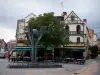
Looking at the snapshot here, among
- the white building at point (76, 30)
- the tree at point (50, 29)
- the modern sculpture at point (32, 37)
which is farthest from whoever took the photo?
the white building at point (76, 30)

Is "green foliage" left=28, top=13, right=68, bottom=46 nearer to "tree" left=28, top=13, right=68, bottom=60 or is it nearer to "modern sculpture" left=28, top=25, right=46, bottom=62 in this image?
"tree" left=28, top=13, right=68, bottom=60

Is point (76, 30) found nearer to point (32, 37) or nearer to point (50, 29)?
point (50, 29)

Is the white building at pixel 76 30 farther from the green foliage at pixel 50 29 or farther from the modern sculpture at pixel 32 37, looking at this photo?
the modern sculpture at pixel 32 37

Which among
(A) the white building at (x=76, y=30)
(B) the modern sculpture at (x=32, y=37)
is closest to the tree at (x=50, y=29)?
(B) the modern sculpture at (x=32, y=37)

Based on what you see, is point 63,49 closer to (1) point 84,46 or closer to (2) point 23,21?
(1) point 84,46

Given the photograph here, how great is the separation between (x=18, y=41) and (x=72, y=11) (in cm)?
1667

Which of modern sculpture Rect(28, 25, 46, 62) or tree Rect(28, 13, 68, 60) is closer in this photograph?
modern sculpture Rect(28, 25, 46, 62)

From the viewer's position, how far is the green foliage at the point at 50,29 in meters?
45.0

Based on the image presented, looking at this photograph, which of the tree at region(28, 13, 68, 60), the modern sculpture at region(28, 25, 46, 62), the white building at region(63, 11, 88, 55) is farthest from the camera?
the white building at region(63, 11, 88, 55)

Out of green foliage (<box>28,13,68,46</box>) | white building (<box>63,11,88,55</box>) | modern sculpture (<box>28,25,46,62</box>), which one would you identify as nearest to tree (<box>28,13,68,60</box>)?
green foliage (<box>28,13,68,46</box>)

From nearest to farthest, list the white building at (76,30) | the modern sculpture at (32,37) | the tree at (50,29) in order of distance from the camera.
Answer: the modern sculpture at (32,37), the tree at (50,29), the white building at (76,30)

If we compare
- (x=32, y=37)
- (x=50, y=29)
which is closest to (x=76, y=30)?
(x=50, y=29)

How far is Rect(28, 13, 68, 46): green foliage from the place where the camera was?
45.0 metres

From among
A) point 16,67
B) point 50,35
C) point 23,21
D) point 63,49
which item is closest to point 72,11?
point 63,49
